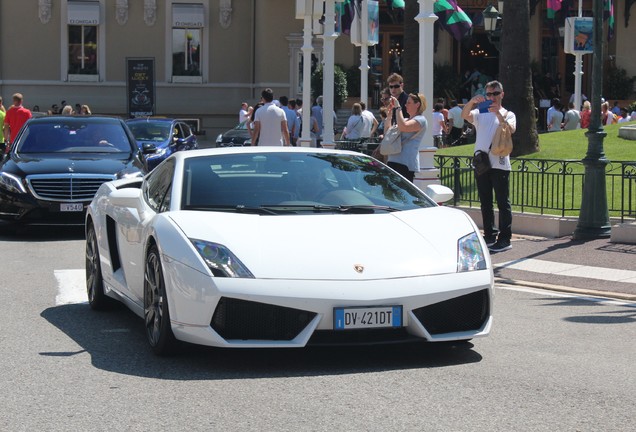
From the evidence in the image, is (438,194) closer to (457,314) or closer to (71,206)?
(457,314)

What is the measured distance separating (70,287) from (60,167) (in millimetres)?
5123

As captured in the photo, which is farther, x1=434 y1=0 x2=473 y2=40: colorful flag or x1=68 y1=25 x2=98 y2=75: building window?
x1=68 y1=25 x2=98 y2=75: building window

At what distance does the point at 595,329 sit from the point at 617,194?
26.9ft

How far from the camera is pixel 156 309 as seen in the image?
754 centimetres

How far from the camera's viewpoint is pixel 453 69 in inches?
1807

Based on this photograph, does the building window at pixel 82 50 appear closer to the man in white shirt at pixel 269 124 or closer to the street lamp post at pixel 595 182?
the man in white shirt at pixel 269 124

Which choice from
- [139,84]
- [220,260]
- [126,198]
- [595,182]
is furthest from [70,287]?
[139,84]

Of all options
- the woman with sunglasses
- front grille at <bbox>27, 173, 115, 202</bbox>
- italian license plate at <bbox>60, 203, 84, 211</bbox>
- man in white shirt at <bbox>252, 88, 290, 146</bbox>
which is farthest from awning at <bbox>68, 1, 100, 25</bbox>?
the woman with sunglasses

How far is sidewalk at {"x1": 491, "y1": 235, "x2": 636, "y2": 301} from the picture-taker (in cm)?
1168

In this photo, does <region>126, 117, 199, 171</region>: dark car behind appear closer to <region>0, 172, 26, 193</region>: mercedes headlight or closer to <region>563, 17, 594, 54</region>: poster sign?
<region>0, 172, 26, 193</region>: mercedes headlight

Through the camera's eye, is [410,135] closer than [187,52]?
Yes

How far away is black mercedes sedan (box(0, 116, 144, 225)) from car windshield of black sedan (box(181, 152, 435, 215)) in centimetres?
743

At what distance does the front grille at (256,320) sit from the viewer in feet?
22.9

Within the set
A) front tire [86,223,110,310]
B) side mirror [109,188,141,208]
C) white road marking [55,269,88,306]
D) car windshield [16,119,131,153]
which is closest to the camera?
side mirror [109,188,141,208]
